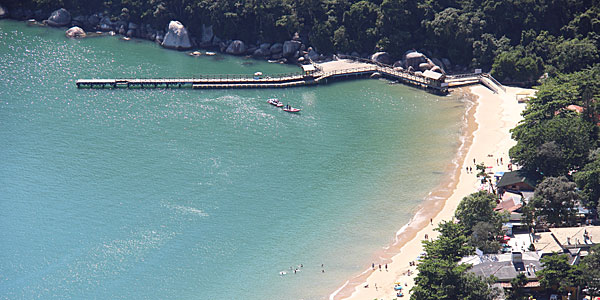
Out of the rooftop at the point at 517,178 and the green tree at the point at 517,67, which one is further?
the green tree at the point at 517,67

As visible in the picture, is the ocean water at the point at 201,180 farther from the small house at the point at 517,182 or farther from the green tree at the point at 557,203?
the green tree at the point at 557,203

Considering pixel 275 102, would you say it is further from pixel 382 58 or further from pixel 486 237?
pixel 486 237

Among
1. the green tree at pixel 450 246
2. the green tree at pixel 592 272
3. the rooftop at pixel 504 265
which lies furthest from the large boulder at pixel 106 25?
the green tree at pixel 592 272

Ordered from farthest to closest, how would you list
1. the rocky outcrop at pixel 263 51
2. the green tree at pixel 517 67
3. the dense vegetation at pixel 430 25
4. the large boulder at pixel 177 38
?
the large boulder at pixel 177 38 → the rocky outcrop at pixel 263 51 → the dense vegetation at pixel 430 25 → the green tree at pixel 517 67

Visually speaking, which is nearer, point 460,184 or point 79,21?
point 460,184

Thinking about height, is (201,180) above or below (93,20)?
below

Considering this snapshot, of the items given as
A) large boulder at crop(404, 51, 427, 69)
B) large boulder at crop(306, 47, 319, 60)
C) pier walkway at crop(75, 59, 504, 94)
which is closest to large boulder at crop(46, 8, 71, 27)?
pier walkway at crop(75, 59, 504, 94)

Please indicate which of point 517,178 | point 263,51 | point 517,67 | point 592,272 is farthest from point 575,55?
point 592,272
